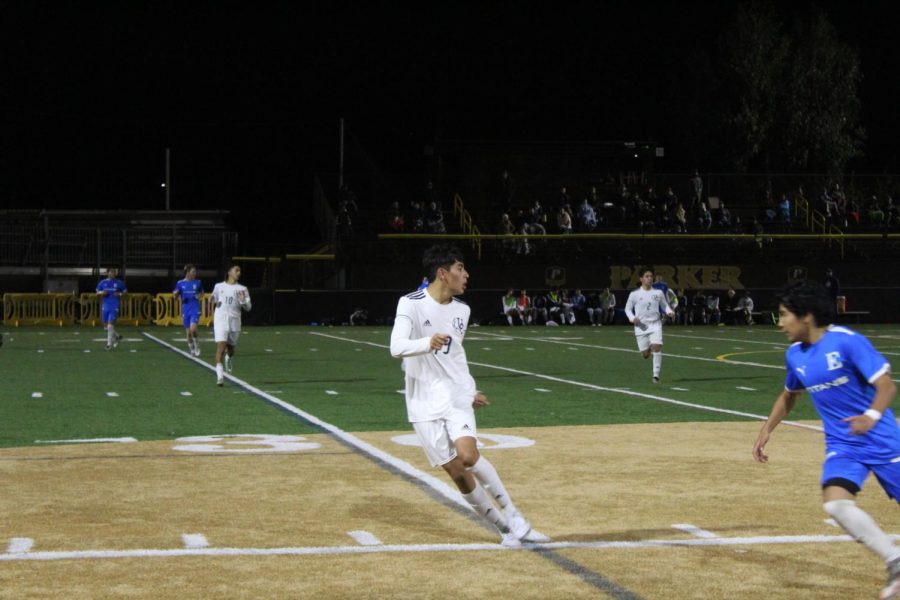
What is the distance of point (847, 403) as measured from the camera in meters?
6.65

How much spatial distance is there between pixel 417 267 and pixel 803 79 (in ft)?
86.8

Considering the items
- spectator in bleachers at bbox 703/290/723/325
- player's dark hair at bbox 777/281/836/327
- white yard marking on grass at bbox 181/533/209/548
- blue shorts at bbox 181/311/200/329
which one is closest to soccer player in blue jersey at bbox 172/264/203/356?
blue shorts at bbox 181/311/200/329

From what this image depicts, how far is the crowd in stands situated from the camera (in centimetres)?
4606

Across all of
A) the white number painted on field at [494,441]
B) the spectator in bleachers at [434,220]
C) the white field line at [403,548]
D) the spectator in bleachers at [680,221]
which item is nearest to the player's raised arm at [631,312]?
the white number painted on field at [494,441]

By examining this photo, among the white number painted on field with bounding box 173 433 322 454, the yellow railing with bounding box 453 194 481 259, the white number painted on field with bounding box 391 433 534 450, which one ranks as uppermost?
the yellow railing with bounding box 453 194 481 259

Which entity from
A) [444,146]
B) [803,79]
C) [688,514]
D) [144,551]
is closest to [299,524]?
[144,551]

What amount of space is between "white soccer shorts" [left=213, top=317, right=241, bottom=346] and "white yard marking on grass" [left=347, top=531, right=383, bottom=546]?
13.0m

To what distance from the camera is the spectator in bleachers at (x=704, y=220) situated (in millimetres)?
50750

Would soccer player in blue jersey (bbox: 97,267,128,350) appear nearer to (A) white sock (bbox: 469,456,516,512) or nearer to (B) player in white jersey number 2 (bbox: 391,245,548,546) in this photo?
(B) player in white jersey number 2 (bbox: 391,245,548,546)

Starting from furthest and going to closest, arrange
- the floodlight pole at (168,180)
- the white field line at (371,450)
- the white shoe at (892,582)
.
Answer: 1. the floodlight pole at (168,180)
2. the white field line at (371,450)
3. the white shoe at (892,582)

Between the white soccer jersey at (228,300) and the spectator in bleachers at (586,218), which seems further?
the spectator in bleachers at (586,218)

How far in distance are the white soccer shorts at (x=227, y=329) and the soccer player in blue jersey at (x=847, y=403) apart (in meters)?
15.2

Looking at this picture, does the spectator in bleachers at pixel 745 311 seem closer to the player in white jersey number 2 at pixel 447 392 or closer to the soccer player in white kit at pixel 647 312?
the soccer player in white kit at pixel 647 312

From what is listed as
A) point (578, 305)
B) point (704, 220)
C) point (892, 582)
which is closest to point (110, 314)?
point (578, 305)
